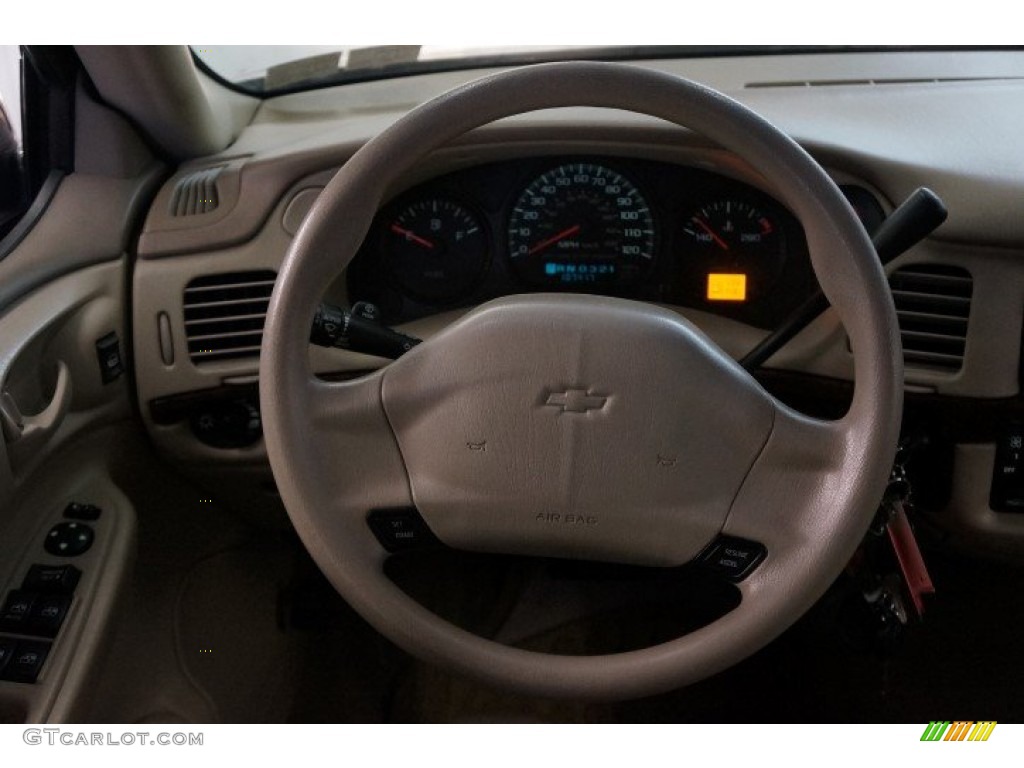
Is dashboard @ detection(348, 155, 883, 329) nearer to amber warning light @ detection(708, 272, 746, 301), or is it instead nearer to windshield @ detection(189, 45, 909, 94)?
amber warning light @ detection(708, 272, 746, 301)

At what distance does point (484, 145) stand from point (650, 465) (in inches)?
21.8

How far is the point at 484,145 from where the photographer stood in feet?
4.35

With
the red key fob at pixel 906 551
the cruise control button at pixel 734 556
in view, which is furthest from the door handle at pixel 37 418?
the red key fob at pixel 906 551

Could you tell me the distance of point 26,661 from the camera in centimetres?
121

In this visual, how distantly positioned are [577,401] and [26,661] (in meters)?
0.76

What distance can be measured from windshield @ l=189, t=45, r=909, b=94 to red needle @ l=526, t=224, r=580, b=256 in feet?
1.20

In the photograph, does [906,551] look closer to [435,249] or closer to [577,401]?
[577,401]

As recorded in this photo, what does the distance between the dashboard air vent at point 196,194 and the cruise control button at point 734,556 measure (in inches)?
33.4

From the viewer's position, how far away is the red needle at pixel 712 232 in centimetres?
138

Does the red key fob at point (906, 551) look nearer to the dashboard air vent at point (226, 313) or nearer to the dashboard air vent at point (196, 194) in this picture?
the dashboard air vent at point (226, 313)

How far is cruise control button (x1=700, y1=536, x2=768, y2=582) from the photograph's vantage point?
3.20 feet

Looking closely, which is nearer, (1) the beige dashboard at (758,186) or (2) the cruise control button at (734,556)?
(2) the cruise control button at (734,556)

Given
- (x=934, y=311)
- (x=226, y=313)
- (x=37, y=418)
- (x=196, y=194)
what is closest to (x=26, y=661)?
(x=37, y=418)
